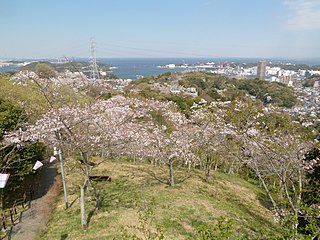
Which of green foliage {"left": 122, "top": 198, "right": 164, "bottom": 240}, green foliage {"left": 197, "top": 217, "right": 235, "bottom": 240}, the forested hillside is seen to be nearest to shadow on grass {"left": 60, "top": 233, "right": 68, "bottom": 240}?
the forested hillside

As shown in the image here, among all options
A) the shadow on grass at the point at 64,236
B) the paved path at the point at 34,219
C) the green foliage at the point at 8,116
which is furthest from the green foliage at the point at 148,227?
the green foliage at the point at 8,116

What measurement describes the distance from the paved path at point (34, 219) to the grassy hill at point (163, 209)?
0.40 metres

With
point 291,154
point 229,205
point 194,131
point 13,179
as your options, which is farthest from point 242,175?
point 13,179

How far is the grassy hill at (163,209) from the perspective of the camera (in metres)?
8.60

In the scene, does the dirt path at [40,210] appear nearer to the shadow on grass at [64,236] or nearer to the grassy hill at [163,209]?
the grassy hill at [163,209]

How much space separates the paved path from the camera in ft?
28.3

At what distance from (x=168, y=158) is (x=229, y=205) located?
3966 mm

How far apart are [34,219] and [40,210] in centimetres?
86

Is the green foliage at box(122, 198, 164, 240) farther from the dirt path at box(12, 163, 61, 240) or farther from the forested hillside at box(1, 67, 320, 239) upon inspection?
the dirt path at box(12, 163, 61, 240)

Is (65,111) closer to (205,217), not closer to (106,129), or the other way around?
(106,129)

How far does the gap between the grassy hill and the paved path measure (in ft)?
1.30

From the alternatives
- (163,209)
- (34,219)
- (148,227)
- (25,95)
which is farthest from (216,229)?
(25,95)

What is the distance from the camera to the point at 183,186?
13594mm

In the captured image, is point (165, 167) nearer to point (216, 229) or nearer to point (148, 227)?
point (148, 227)
